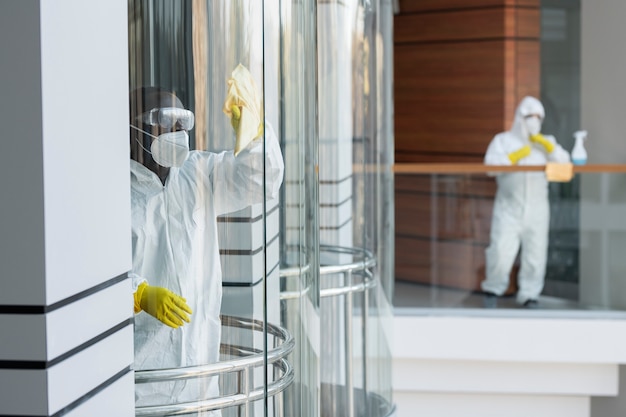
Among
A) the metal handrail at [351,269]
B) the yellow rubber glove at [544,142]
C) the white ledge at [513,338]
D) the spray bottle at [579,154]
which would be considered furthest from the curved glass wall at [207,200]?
the spray bottle at [579,154]

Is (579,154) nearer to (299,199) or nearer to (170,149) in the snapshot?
(299,199)

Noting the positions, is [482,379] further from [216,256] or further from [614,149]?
[216,256]

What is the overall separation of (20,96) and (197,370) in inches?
28.7

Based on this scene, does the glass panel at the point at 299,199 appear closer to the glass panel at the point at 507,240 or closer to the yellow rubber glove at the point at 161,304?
the yellow rubber glove at the point at 161,304

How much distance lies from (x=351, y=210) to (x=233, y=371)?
1958 mm

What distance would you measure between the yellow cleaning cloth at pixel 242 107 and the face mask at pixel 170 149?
11 cm

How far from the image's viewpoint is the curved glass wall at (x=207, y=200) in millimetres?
1859

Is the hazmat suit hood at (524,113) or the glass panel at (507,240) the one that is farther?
the hazmat suit hood at (524,113)

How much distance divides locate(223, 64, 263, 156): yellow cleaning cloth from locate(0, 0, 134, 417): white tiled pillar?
0.34 meters

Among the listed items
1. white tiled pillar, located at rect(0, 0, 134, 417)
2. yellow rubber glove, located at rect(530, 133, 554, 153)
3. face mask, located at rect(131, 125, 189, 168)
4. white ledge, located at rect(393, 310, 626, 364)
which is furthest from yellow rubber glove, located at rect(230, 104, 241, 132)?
yellow rubber glove, located at rect(530, 133, 554, 153)

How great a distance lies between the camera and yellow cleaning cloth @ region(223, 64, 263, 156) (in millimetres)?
1960

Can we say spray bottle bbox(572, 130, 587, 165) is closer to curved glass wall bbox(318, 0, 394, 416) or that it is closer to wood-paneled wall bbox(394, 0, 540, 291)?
wood-paneled wall bbox(394, 0, 540, 291)

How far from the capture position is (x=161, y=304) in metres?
1.89

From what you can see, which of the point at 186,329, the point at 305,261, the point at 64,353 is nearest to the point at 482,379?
the point at 305,261
